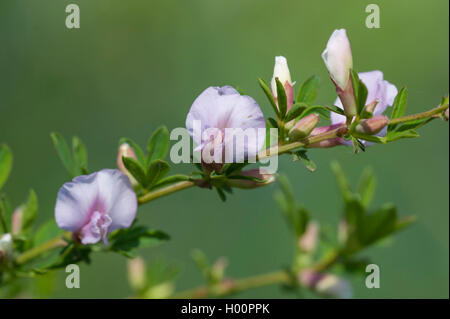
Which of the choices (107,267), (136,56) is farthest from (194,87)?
(107,267)

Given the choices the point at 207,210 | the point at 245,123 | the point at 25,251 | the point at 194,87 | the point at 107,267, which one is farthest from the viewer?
the point at 194,87

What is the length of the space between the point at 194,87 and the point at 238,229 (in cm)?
110

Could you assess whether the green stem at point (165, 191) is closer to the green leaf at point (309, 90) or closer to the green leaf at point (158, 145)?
the green leaf at point (158, 145)

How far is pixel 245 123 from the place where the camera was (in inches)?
22.1

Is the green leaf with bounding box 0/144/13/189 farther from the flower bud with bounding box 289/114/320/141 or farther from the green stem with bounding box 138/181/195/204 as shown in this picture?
the flower bud with bounding box 289/114/320/141

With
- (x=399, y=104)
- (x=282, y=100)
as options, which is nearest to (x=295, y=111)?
(x=282, y=100)

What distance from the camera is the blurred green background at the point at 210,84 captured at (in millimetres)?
2307

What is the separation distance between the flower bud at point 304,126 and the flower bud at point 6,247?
0.37 meters

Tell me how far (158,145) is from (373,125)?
0.28 metres

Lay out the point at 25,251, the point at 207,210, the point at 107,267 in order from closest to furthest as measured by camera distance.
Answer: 1. the point at 25,251
2. the point at 107,267
3. the point at 207,210

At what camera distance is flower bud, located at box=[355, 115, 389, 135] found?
1.84ft

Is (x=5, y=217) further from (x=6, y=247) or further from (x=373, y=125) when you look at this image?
(x=373, y=125)

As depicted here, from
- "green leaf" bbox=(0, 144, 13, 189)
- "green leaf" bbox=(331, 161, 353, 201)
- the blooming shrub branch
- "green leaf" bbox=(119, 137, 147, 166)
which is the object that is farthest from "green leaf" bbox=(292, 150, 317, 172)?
"green leaf" bbox=(0, 144, 13, 189)
